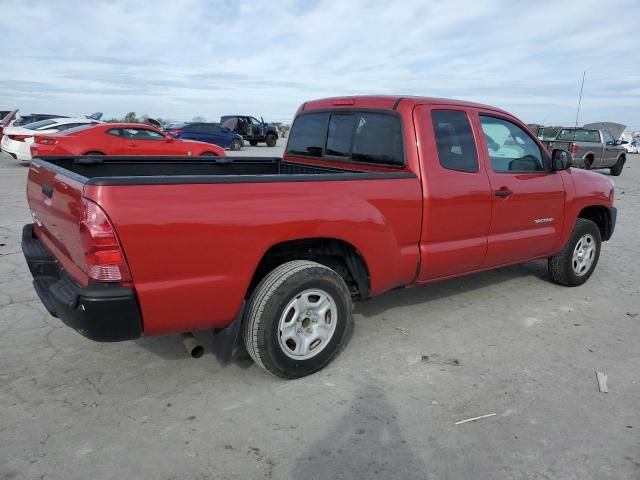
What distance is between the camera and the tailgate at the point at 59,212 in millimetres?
2660

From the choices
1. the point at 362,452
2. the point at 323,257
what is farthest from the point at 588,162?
the point at 362,452

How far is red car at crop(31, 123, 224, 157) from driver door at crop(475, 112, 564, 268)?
1031 cm

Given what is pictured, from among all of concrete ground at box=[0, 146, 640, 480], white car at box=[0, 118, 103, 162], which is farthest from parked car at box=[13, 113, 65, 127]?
concrete ground at box=[0, 146, 640, 480]

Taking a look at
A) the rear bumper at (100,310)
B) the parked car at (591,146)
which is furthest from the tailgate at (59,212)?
the parked car at (591,146)

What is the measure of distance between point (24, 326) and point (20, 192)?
24.2 ft

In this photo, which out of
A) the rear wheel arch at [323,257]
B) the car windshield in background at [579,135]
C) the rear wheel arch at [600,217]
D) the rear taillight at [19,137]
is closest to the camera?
the rear wheel arch at [323,257]

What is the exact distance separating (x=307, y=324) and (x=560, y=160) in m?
2.92

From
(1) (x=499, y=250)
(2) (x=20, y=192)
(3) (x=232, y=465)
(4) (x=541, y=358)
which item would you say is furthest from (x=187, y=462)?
(2) (x=20, y=192)

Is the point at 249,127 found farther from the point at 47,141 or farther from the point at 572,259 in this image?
the point at 572,259

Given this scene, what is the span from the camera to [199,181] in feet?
8.81

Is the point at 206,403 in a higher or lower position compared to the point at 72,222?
lower

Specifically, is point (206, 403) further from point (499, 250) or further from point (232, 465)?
point (499, 250)

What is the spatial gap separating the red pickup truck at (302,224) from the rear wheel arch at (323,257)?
0.04 ft

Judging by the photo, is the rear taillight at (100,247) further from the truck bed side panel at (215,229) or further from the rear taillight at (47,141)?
→ the rear taillight at (47,141)
